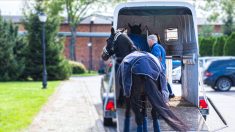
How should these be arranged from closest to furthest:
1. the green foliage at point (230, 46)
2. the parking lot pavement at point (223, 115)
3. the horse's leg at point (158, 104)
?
the horse's leg at point (158, 104) < the parking lot pavement at point (223, 115) < the green foliage at point (230, 46)

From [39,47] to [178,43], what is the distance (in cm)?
2916

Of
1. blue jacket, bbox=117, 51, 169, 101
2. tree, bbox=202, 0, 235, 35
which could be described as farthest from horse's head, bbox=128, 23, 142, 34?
tree, bbox=202, 0, 235, 35

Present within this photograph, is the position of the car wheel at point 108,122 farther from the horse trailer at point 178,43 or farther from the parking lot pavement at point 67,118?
the horse trailer at point 178,43

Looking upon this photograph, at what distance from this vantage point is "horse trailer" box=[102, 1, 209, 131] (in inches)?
364

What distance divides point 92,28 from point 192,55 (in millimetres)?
58542

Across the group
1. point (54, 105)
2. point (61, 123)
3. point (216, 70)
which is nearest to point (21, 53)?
point (216, 70)

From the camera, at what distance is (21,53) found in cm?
4031

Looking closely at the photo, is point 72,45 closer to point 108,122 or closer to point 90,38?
point 90,38

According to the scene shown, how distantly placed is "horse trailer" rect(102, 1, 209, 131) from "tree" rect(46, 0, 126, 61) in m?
51.0

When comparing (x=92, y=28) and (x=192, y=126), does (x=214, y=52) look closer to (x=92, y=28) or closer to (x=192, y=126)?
(x=92, y=28)

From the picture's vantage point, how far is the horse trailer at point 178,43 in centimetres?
925

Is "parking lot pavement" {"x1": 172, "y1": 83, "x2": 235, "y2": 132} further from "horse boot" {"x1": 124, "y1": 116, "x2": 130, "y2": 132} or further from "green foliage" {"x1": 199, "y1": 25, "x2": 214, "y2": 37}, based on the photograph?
"green foliage" {"x1": 199, "y1": 25, "x2": 214, "y2": 37}

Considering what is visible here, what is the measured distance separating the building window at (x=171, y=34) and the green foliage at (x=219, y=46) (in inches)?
1463

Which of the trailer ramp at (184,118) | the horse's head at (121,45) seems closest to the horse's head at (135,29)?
the trailer ramp at (184,118)
